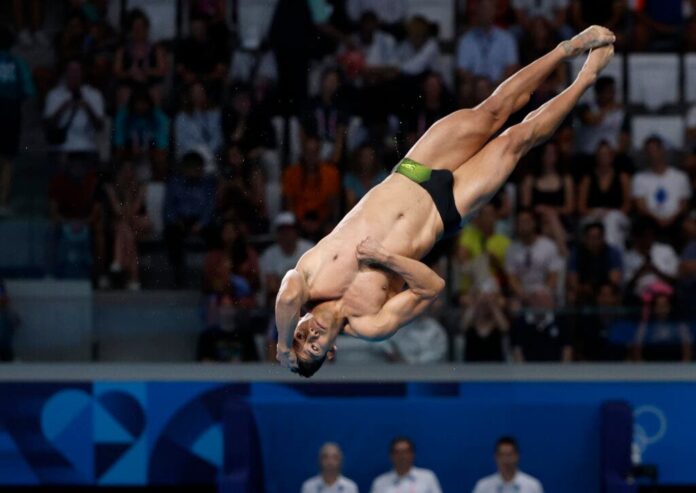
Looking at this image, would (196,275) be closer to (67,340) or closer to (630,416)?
(67,340)

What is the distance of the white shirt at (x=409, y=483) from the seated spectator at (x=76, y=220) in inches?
130

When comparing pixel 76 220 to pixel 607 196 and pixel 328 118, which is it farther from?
pixel 607 196

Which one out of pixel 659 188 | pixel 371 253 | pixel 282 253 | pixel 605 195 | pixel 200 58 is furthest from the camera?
pixel 200 58

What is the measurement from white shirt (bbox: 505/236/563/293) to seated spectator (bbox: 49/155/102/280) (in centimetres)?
403

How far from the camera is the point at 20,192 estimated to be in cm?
1570

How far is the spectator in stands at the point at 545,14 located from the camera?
17500 mm

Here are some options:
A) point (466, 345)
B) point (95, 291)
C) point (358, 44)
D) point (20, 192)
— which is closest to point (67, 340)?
point (95, 291)

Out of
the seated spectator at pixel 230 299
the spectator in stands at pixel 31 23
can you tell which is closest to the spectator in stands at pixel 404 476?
the seated spectator at pixel 230 299

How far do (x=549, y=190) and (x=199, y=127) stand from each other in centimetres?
376

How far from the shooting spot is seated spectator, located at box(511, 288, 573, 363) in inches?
574

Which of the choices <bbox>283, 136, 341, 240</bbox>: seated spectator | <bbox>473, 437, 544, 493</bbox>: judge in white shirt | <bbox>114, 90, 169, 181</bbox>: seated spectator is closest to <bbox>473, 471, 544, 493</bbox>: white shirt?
<bbox>473, 437, 544, 493</bbox>: judge in white shirt

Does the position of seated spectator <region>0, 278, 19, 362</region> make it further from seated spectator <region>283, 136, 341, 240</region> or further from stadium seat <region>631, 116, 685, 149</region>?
stadium seat <region>631, 116, 685, 149</region>

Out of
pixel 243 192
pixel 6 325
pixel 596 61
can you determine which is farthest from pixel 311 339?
pixel 243 192

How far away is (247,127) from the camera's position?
16.3 metres
